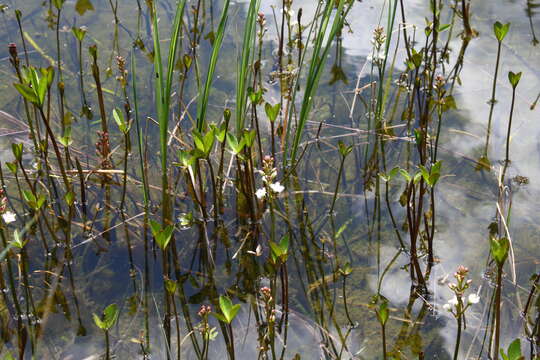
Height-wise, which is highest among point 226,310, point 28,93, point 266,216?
point 28,93

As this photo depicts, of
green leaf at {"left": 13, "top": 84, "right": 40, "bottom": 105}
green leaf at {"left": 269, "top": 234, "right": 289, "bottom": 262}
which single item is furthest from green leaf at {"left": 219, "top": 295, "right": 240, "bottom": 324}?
green leaf at {"left": 13, "top": 84, "right": 40, "bottom": 105}

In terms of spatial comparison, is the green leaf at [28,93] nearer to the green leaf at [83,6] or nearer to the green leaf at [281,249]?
the green leaf at [281,249]

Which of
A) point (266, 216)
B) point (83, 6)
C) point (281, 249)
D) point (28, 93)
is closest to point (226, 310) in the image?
point (281, 249)

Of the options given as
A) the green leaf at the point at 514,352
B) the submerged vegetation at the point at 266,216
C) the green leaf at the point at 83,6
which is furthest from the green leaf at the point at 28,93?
the green leaf at the point at 83,6

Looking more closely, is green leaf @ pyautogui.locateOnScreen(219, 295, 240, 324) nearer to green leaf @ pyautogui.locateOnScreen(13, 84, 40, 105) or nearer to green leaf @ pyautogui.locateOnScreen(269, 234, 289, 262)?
green leaf @ pyautogui.locateOnScreen(269, 234, 289, 262)

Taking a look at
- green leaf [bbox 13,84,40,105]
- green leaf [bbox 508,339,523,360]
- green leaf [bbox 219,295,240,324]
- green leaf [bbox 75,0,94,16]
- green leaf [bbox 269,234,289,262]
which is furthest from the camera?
green leaf [bbox 75,0,94,16]

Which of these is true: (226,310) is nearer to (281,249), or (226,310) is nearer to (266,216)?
(281,249)
